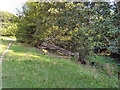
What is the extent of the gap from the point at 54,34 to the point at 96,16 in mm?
9737

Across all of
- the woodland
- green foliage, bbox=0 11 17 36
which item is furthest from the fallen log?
green foliage, bbox=0 11 17 36

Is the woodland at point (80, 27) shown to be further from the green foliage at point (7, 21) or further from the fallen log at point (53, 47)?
the green foliage at point (7, 21)

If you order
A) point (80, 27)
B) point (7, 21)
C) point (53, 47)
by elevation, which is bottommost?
point (53, 47)

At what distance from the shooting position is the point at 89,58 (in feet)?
34.7

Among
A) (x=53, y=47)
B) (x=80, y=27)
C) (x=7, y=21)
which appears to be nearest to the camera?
(x=80, y=27)

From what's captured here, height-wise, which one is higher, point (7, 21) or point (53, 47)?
point (7, 21)

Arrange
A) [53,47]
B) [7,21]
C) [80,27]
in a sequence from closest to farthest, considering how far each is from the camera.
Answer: [80,27] < [53,47] < [7,21]

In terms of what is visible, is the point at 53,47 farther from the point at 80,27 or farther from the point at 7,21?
the point at 7,21

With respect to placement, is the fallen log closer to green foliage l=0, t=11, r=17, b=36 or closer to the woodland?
the woodland

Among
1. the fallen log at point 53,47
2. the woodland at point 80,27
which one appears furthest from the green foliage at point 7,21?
the fallen log at point 53,47

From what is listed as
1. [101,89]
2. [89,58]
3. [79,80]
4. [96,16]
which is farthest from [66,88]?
[89,58]

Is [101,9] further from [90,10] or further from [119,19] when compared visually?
[119,19]

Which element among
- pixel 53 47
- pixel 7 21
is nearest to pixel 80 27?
pixel 53 47

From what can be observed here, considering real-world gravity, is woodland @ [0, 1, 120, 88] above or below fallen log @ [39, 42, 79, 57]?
Result: above
